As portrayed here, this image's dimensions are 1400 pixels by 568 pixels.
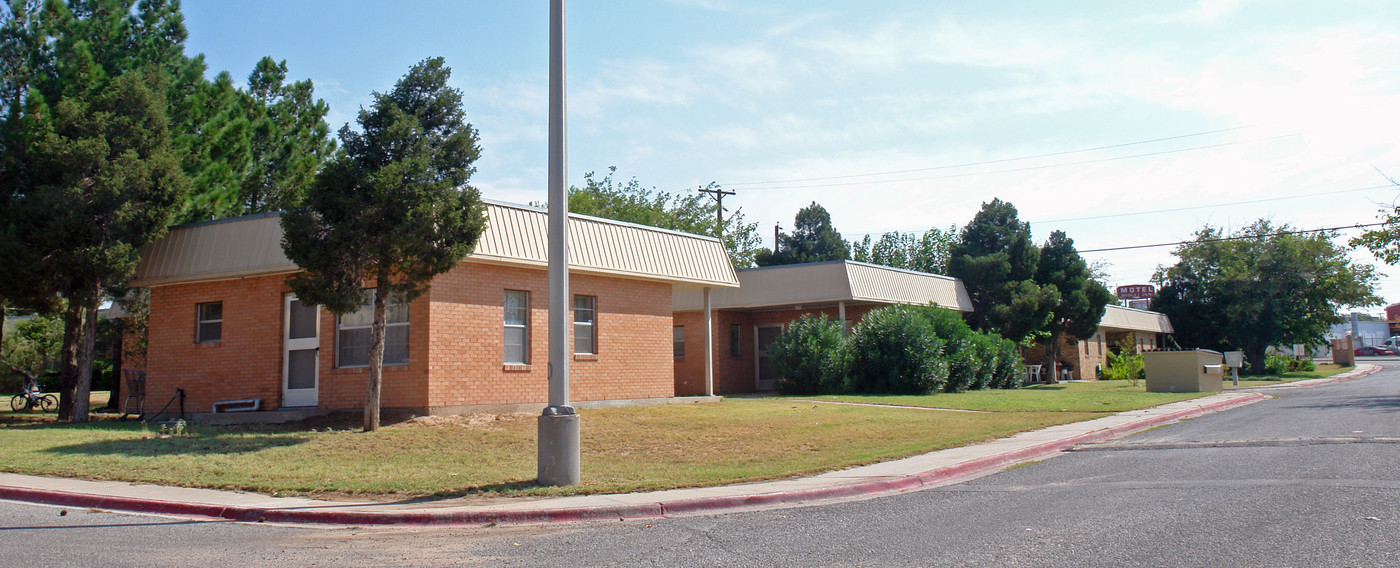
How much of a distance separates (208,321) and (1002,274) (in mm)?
27074

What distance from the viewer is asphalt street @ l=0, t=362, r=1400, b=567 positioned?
6449 millimetres

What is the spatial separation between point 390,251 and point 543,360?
195 inches

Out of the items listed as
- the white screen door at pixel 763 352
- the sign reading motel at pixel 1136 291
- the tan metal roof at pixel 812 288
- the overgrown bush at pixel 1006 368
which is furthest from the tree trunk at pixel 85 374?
the sign reading motel at pixel 1136 291

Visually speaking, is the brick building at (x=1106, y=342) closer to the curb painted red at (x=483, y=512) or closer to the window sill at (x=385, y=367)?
the window sill at (x=385, y=367)

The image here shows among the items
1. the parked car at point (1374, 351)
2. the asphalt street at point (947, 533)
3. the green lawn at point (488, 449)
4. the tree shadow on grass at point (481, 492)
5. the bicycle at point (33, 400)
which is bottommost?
the asphalt street at point (947, 533)

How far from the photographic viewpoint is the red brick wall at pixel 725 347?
28.8 meters

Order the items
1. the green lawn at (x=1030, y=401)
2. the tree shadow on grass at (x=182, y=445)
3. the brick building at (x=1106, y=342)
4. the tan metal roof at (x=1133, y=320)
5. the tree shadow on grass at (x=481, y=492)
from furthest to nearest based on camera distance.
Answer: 1. the tan metal roof at (x=1133, y=320)
2. the brick building at (x=1106, y=342)
3. the green lawn at (x=1030, y=401)
4. the tree shadow on grass at (x=182, y=445)
5. the tree shadow on grass at (x=481, y=492)

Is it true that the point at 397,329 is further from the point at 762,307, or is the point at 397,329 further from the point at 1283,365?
the point at 1283,365

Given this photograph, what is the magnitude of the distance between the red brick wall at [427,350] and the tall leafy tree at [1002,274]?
18767mm

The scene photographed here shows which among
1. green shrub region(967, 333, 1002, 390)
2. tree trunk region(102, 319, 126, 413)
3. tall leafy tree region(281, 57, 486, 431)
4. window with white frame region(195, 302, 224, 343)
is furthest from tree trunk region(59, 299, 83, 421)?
green shrub region(967, 333, 1002, 390)

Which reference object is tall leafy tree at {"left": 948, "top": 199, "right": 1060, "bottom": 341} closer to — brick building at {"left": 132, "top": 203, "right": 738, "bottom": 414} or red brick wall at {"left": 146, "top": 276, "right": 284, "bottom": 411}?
brick building at {"left": 132, "top": 203, "right": 738, "bottom": 414}

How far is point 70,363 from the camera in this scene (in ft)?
60.1

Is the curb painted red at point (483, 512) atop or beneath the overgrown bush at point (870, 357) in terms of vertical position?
beneath

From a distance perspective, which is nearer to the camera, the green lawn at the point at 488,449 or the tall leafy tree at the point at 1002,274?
the green lawn at the point at 488,449
